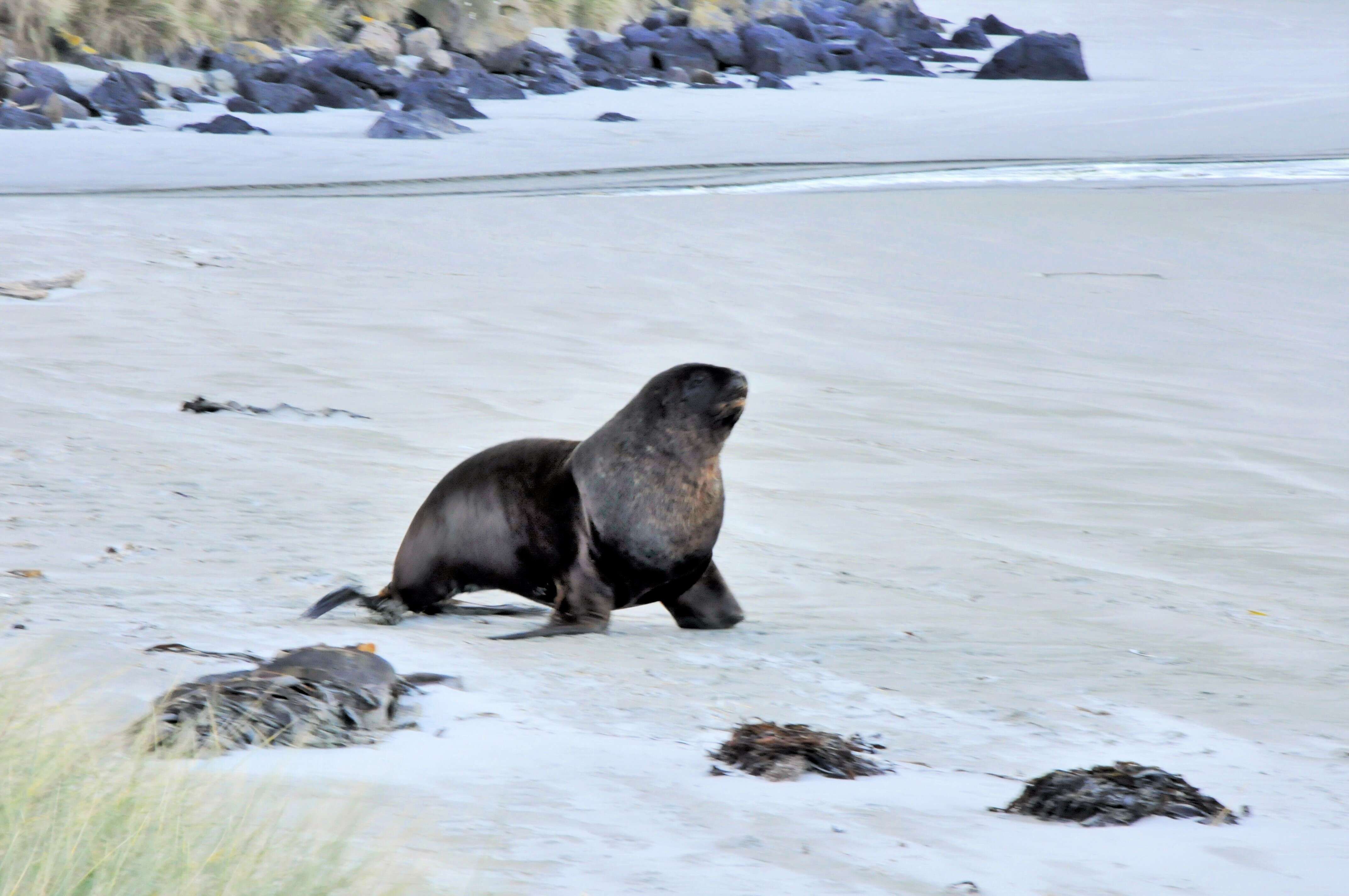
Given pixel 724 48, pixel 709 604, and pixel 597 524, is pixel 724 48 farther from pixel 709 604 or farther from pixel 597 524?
pixel 597 524

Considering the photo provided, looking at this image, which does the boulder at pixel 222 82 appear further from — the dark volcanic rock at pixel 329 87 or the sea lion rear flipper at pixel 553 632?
the sea lion rear flipper at pixel 553 632

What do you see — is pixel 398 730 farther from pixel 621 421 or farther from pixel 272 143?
pixel 272 143

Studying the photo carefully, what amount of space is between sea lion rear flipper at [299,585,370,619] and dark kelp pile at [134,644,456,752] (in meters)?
0.68

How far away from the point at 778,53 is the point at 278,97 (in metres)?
10.4

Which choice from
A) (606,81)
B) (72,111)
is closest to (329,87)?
(72,111)

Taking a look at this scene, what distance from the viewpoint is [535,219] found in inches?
479

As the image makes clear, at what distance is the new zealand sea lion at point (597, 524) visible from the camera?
4.05 meters

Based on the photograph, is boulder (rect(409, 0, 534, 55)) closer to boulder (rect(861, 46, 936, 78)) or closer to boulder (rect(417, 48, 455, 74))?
boulder (rect(417, 48, 455, 74))

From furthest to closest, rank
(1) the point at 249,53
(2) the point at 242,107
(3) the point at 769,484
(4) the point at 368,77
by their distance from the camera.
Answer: (1) the point at 249,53
(4) the point at 368,77
(2) the point at 242,107
(3) the point at 769,484

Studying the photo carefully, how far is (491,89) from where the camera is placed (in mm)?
20344

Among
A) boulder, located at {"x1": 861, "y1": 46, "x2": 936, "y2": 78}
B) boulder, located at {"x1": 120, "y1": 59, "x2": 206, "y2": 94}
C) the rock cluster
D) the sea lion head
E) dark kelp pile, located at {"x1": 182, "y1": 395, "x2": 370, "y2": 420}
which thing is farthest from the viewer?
boulder, located at {"x1": 861, "y1": 46, "x2": 936, "y2": 78}

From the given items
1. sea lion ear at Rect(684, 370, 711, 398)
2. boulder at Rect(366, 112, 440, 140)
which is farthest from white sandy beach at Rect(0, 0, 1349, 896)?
boulder at Rect(366, 112, 440, 140)

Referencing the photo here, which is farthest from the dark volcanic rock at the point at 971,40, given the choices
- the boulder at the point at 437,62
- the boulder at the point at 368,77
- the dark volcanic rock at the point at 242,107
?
the dark volcanic rock at the point at 242,107

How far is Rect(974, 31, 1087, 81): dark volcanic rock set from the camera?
26984mm
